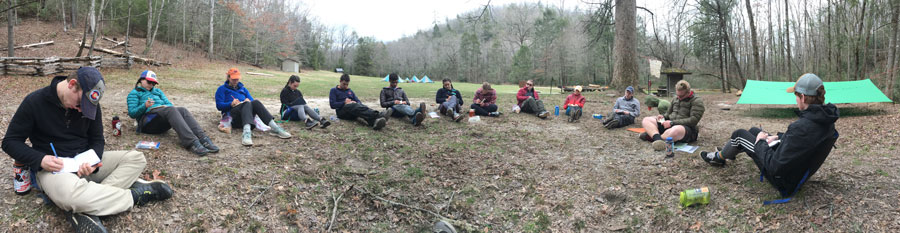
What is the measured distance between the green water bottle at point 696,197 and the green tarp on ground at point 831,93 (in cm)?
654

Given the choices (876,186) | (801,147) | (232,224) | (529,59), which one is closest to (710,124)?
(876,186)

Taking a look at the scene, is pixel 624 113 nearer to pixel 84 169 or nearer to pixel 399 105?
pixel 399 105

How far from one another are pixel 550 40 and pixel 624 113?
38.0 meters

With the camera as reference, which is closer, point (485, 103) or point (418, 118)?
point (418, 118)

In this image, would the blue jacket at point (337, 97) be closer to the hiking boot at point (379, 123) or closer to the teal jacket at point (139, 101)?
the hiking boot at point (379, 123)

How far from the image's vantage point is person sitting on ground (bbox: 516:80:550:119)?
9.06 m

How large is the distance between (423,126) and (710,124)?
5.56m

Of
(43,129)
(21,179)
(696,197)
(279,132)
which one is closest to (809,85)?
(696,197)

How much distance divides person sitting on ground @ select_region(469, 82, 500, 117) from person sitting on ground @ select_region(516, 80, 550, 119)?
27.5 inches

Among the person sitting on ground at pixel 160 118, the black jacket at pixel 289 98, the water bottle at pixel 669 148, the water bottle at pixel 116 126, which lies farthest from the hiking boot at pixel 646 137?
A: the water bottle at pixel 116 126

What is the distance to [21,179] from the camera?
3.05 metres

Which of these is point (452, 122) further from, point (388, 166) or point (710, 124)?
point (710, 124)

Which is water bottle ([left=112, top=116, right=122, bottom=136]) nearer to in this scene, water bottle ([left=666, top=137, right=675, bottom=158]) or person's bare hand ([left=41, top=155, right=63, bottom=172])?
person's bare hand ([left=41, top=155, right=63, bottom=172])

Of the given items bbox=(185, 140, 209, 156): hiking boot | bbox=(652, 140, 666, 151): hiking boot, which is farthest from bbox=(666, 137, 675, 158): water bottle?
bbox=(185, 140, 209, 156): hiking boot
